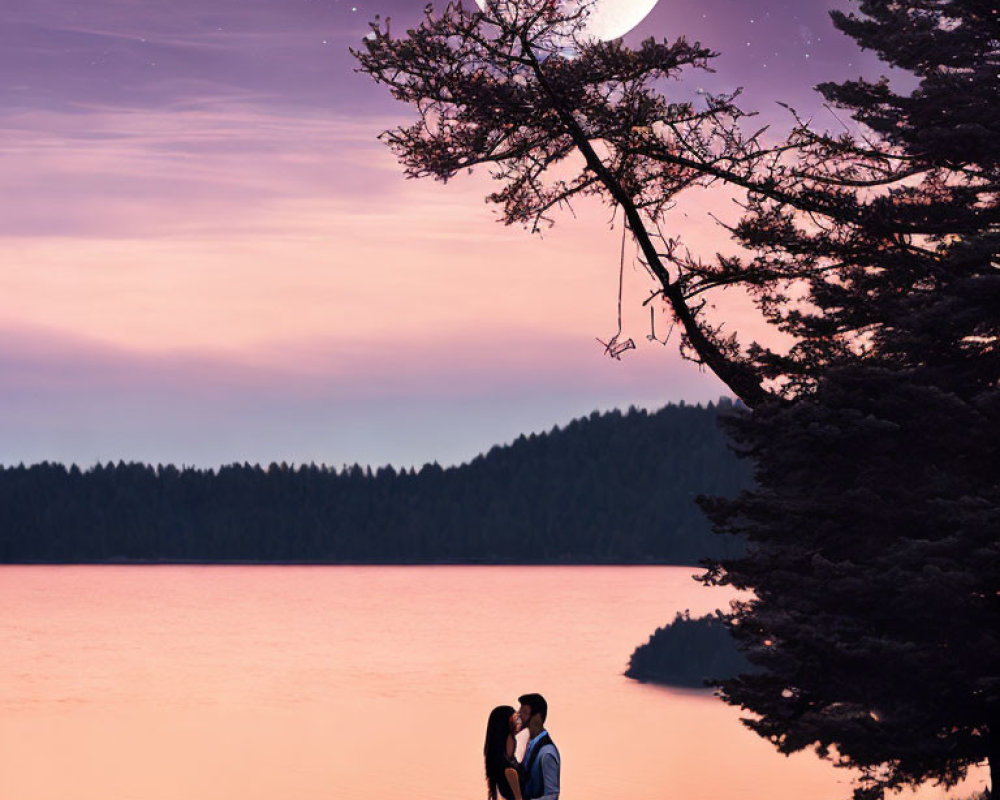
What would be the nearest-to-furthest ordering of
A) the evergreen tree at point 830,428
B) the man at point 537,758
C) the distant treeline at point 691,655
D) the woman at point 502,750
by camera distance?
the man at point 537,758
the woman at point 502,750
the evergreen tree at point 830,428
the distant treeline at point 691,655

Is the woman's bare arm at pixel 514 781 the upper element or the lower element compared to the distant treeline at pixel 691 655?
upper

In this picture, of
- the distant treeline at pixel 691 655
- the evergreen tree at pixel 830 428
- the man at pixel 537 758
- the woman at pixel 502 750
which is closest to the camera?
the man at pixel 537 758

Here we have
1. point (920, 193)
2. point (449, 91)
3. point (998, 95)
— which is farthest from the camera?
point (920, 193)

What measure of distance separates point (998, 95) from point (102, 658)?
355 ft

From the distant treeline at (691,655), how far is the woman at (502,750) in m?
44.0

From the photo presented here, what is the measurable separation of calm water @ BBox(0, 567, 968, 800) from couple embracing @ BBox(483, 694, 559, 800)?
3877cm

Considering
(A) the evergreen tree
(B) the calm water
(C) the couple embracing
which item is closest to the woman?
Answer: (C) the couple embracing

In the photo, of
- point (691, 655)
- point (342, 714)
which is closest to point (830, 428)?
point (691, 655)

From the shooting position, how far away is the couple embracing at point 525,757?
34.9 ft

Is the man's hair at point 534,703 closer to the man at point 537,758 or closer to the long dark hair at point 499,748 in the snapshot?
the man at point 537,758

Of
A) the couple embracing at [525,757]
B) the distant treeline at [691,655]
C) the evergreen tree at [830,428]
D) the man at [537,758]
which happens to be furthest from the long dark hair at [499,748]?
the distant treeline at [691,655]

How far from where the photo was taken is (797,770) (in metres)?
71.4

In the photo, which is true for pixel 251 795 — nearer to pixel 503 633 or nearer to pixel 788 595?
pixel 788 595

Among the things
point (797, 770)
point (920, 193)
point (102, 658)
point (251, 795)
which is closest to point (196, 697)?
point (102, 658)
